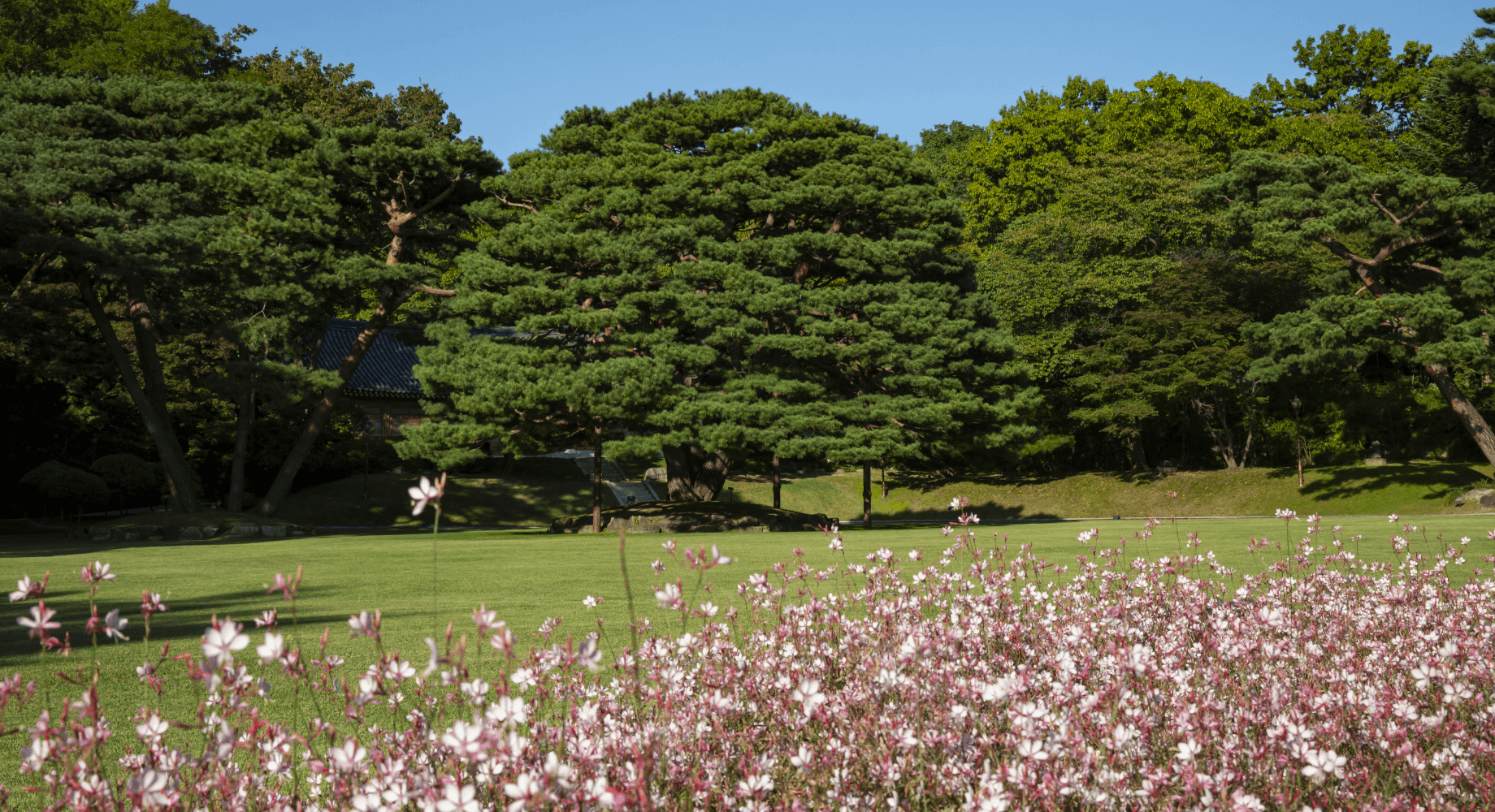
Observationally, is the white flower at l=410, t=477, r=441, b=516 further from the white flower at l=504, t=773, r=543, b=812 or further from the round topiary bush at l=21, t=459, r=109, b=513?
the round topiary bush at l=21, t=459, r=109, b=513

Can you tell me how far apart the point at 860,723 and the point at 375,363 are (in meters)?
39.3

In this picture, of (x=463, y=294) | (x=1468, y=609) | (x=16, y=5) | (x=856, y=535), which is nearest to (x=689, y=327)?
(x=463, y=294)

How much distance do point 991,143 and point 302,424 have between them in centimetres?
3294

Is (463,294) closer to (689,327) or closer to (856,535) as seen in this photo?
(689,327)

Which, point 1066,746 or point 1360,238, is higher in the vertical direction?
point 1360,238

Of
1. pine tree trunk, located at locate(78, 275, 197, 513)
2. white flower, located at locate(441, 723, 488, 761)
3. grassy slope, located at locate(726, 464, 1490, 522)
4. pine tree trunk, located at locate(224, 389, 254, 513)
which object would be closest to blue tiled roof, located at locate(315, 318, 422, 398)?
pine tree trunk, located at locate(224, 389, 254, 513)

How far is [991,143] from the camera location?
4588 centimetres

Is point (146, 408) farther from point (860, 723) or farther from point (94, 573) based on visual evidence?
point (860, 723)

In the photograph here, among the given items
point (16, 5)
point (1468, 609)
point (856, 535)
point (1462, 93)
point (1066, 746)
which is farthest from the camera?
point (16, 5)

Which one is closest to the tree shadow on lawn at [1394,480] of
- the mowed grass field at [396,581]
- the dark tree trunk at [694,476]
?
the mowed grass field at [396,581]

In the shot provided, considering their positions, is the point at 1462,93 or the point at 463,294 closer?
the point at 463,294

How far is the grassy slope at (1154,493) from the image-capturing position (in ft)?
91.6

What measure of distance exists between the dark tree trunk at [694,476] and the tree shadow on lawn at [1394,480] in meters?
18.2

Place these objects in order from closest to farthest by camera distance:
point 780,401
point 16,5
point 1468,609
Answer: point 1468,609
point 780,401
point 16,5
